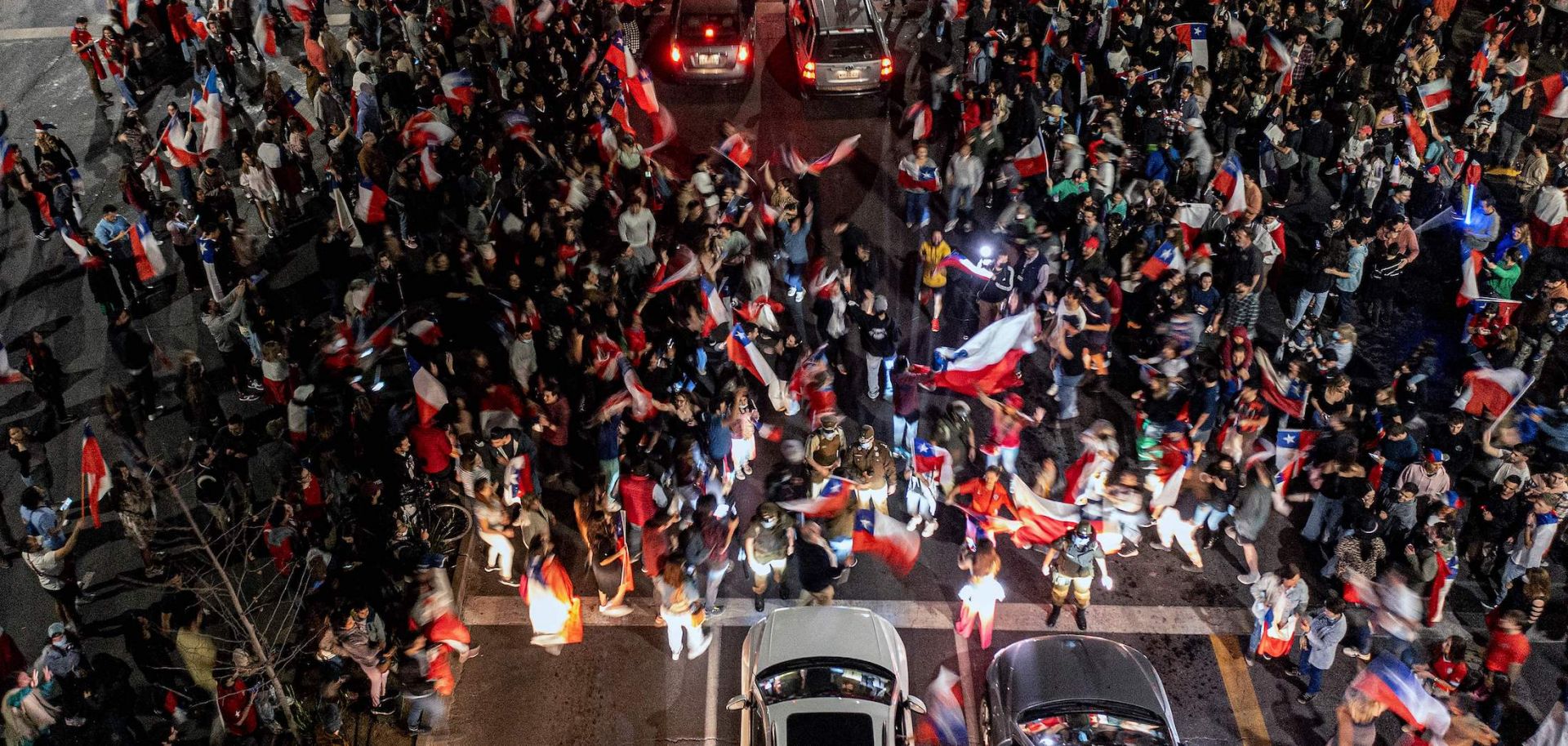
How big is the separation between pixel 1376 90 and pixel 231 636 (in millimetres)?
20083

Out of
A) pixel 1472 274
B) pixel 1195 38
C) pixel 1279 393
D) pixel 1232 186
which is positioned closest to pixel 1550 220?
pixel 1472 274

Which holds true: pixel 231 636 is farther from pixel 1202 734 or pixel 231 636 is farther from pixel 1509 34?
pixel 1509 34

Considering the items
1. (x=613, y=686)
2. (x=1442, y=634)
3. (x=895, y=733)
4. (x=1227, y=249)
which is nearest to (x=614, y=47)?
(x=1227, y=249)

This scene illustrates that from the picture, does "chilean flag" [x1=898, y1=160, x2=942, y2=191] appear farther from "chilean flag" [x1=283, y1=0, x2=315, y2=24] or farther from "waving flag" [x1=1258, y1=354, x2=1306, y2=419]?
"chilean flag" [x1=283, y1=0, x2=315, y2=24]

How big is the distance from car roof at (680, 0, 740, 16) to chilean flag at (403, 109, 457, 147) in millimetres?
6853

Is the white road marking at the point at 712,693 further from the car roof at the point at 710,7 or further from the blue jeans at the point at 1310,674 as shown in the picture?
the car roof at the point at 710,7

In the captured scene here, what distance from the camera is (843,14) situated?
73.3 feet

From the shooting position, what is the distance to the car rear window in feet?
33.3

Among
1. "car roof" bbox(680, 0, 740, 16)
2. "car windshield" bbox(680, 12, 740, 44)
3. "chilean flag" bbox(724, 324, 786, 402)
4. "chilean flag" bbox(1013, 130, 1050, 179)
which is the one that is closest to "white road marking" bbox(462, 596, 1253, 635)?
"chilean flag" bbox(724, 324, 786, 402)

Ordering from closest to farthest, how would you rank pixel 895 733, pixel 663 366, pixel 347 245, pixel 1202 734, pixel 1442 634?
pixel 895 733 → pixel 1202 734 → pixel 1442 634 → pixel 663 366 → pixel 347 245

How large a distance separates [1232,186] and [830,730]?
33.6 feet

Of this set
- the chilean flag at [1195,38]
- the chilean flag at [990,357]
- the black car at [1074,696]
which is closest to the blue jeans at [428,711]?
the black car at [1074,696]

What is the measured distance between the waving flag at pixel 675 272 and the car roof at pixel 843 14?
7.73 metres

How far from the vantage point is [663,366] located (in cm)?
1384
